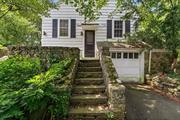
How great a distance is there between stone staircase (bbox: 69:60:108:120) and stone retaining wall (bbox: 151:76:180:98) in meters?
3.80

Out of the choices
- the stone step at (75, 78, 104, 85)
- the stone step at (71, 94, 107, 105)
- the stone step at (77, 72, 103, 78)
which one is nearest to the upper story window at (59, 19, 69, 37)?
the stone step at (77, 72, 103, 78)

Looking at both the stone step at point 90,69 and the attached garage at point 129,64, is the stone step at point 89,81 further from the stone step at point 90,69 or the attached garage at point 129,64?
the attached garage at point 129,64

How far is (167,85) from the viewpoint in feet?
39.7

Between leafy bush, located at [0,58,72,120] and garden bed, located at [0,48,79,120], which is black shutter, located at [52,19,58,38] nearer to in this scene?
garden bed, located at [0,48,79,120]

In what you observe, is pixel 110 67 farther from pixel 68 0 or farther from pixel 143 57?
pixel 143 57

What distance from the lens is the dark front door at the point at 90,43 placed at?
1745 centimetres

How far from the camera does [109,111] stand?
260 inches

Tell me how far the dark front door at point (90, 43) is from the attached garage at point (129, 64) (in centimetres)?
247

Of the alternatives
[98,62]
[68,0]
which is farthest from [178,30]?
[68,0]

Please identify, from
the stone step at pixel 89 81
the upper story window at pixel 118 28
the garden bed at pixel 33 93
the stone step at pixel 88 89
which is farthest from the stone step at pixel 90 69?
the upper story window at pixel 118 28

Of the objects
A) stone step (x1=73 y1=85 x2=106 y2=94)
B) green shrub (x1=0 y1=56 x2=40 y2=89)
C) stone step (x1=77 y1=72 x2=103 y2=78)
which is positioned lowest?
stone step (x1=73 y1=85 x2=106 y2=94)

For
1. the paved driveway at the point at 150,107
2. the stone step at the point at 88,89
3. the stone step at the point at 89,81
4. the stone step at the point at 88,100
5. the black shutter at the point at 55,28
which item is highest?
the black shutter at the point at 55,28

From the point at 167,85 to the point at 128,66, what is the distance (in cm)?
377

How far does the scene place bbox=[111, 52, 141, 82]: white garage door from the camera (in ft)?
50.6
